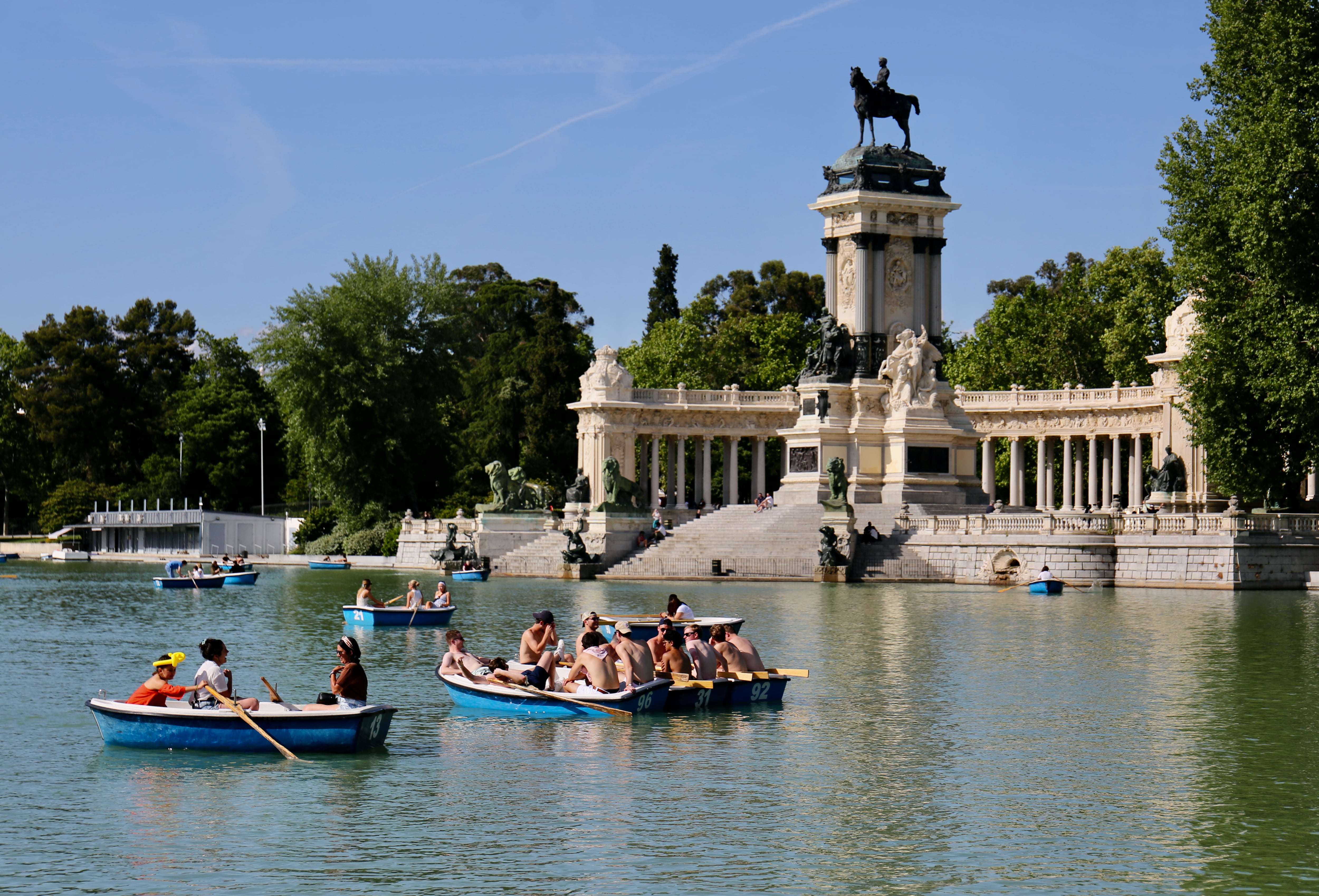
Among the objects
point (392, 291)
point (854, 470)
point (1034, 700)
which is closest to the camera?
point (1034, 700)

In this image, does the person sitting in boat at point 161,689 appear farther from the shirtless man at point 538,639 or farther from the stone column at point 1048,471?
the stone column at point 1048,471

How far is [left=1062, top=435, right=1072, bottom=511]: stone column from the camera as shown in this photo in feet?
291

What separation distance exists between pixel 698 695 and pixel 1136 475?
2452 inches

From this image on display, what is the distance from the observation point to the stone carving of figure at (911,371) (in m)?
71.9

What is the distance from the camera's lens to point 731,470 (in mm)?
96188

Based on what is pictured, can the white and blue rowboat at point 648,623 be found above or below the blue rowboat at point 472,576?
below

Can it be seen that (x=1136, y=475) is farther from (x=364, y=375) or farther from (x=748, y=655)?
(x=748, y=655)

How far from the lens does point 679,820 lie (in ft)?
65.0

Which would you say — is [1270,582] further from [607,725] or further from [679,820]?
[679,820]

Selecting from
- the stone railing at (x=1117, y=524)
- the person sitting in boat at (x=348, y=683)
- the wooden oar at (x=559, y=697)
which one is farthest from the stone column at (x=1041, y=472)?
the person sitting in boat at (x=348, y=683)

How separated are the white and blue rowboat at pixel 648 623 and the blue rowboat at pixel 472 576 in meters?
31.4

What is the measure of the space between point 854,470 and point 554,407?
36706mm

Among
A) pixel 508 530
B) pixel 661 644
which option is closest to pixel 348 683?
pixel 661 644

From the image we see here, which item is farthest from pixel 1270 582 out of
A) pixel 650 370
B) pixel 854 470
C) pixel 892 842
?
pixel 650 370
